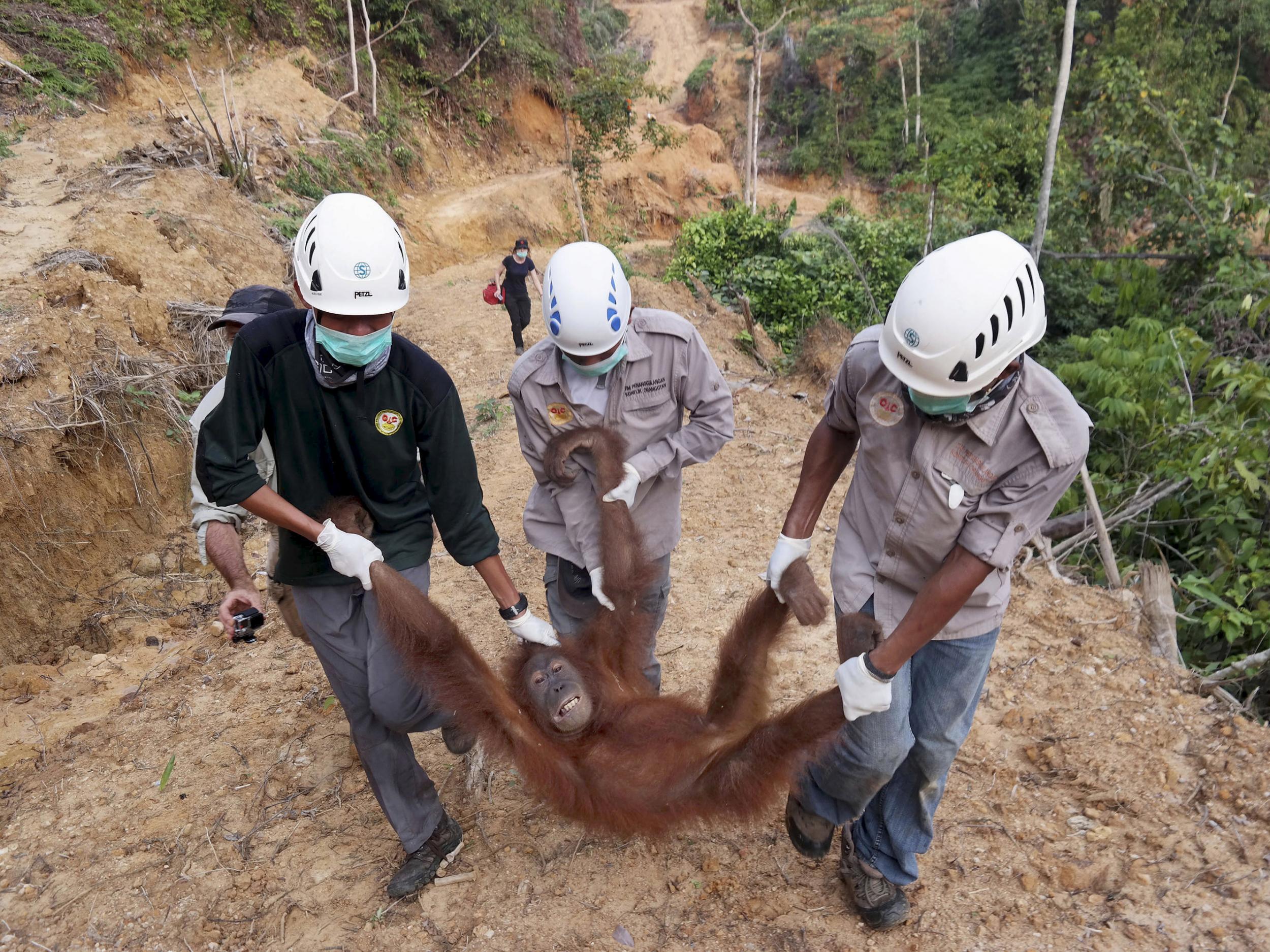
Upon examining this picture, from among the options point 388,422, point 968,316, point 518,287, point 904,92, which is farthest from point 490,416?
point 904,92

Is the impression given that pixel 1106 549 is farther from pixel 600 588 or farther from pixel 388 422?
pixel 388 422

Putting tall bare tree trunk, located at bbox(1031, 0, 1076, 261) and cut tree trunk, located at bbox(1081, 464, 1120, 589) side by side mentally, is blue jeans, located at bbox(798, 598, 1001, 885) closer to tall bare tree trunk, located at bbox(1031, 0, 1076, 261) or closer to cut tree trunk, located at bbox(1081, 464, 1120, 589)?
cut tree trunk, located at bbox(1081, 464, 1120, 589)

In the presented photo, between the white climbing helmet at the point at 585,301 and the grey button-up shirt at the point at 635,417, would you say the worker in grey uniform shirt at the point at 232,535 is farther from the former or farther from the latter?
the white climbing helmet at the point at 585,301

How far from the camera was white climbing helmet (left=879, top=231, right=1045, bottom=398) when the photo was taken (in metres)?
1.96

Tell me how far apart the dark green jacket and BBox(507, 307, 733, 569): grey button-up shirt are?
1.25ft

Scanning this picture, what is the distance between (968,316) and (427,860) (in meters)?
2.50

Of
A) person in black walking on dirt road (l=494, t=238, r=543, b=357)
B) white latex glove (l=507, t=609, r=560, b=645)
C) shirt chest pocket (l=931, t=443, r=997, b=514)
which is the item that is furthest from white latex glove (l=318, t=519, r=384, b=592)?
person in black walking on dirt road (l=494, t=238, r=543, b=357)

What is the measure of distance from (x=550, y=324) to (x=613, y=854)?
1956mm

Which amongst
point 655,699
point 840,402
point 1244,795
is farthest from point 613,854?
point 1244,795

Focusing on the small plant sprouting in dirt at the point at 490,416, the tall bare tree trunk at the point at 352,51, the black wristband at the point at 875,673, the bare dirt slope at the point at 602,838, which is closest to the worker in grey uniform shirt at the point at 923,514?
the black wristband at the point at 875,673

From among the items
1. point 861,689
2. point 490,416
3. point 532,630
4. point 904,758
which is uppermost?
point 861,689

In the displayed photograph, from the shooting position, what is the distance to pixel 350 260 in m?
2.32

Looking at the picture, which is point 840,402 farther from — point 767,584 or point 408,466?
point 408,466

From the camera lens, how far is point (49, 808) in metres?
3.38
